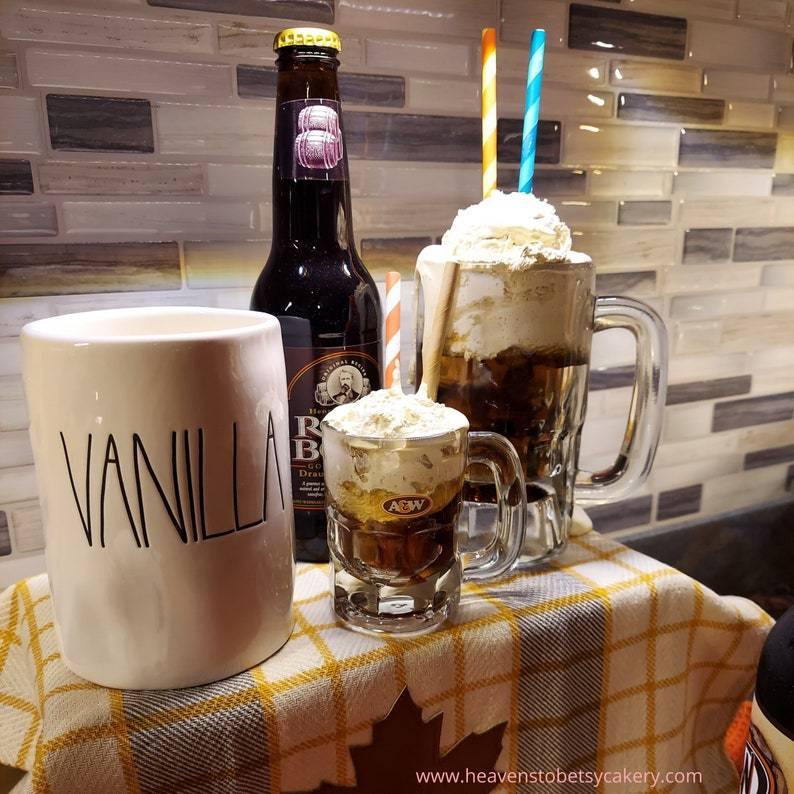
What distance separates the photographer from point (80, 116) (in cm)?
62

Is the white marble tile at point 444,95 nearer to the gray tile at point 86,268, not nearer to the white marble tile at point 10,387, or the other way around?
the gray tile at point 86,268

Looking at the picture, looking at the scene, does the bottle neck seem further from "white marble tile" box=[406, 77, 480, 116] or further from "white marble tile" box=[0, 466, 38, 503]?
"white marble tile" box=[0, 466, 38, 503]

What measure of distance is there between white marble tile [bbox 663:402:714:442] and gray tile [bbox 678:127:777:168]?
0.34 metres

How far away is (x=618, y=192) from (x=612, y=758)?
649 millimetres

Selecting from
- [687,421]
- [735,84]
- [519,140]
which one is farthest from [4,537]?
[735,84]

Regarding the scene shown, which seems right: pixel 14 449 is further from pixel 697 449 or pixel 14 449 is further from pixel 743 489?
pixel 743 489

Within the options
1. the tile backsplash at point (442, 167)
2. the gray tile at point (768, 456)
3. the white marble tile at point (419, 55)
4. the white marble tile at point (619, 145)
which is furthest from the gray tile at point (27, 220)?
the gray tile at point (768, 456)

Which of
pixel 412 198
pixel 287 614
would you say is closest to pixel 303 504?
pixel 287 614

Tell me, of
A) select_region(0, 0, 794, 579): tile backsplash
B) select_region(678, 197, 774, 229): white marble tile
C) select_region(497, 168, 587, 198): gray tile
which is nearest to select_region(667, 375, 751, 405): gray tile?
select_region(0, 0, 794, 579): tile backsplash

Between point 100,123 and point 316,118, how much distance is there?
0.23 m

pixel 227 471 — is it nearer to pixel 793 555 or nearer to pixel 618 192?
pixel 618 192

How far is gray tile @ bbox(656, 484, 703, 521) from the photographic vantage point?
1.07 metres

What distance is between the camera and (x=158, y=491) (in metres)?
0.39

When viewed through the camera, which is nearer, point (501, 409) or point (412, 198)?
point (501, 409)
